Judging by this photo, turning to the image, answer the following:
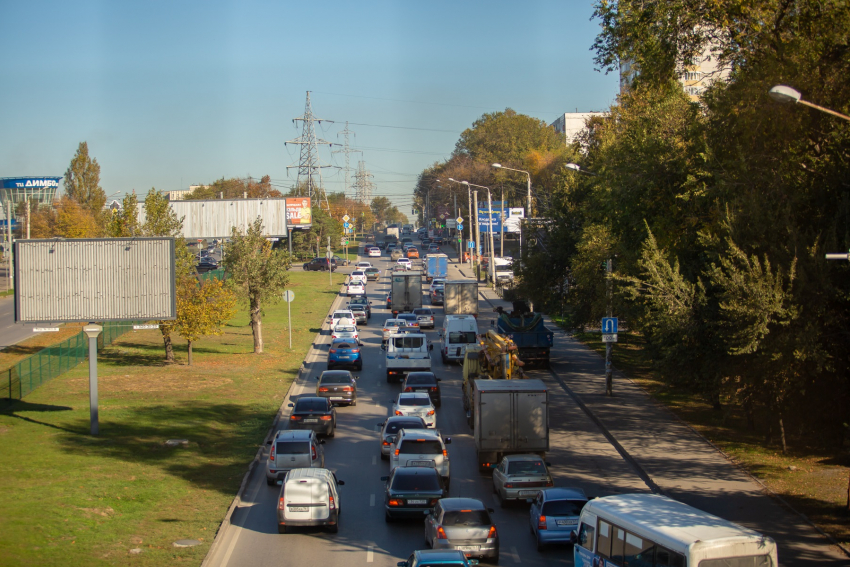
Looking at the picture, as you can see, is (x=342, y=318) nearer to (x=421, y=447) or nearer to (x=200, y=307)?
(x=200, y=307)

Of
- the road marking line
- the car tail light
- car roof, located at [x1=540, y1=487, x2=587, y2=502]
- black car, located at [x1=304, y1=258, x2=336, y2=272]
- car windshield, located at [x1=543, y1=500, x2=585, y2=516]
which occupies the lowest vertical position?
the road marking line

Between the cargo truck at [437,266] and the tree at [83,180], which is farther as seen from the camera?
the tree at [83,180]

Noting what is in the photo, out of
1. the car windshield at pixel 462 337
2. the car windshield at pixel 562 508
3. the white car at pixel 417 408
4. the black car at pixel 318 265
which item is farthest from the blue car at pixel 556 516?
the black car at pixel 318 265

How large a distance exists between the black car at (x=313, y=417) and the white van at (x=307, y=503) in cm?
801

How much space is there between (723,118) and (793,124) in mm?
3059

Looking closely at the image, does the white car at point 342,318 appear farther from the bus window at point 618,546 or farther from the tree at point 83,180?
the tree at point 83,180

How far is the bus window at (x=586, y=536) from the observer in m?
11.8

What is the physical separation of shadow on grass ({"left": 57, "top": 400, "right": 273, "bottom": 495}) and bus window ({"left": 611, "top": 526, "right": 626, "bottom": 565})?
1068 centimetres

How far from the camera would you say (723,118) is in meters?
20.0

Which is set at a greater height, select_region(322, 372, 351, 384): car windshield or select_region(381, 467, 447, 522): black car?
select_region(322, 372, 351, 384): car windshield

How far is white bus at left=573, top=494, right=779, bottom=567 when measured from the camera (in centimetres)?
962

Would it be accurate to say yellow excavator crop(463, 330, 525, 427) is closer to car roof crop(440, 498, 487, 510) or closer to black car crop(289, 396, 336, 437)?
black car crop(289, 396, 336, 437)

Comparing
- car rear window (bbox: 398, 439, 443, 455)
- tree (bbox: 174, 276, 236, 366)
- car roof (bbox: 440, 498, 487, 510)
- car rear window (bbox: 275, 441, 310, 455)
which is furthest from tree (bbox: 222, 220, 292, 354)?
car roof (bbox: 440, 498, 487, 510)

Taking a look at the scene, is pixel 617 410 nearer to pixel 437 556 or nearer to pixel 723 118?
pixel 723 118
